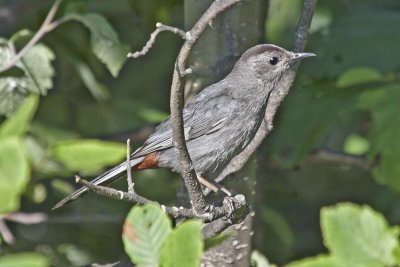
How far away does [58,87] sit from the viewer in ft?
21.2

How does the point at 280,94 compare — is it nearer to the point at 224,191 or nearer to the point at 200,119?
the point at 224,191

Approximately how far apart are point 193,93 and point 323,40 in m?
1.21

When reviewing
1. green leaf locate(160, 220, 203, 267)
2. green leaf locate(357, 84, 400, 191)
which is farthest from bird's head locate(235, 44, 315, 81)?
green leaf locate(160, 220, 203, 267)

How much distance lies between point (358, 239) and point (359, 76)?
6.35 ft

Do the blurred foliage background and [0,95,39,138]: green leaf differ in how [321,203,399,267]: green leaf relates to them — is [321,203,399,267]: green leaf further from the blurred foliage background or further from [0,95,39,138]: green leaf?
the blurred foliage background

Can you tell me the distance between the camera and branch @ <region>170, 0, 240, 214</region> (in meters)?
3.26

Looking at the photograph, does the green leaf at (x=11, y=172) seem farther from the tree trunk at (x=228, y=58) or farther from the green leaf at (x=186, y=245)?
the tree trunk at (x=228, y=58)

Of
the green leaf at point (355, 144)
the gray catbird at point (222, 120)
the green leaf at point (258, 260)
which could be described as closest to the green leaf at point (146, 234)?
the green leaf at point (258, 260)

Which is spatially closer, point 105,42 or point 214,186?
point 214,186

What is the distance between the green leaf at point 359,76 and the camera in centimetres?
526

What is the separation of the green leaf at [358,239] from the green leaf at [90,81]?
2797 mm

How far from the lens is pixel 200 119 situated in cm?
530

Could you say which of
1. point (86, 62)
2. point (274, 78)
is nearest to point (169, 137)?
point (274, 78)

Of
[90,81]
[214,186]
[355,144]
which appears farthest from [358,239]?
[355,144]
